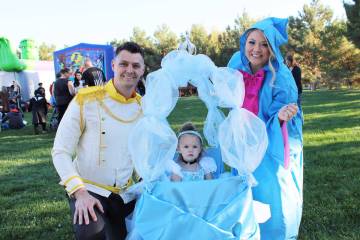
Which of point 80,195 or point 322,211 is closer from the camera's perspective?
point 80,195

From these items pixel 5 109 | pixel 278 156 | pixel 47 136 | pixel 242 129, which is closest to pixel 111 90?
pixel 242 129

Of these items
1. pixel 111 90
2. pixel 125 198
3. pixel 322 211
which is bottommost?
pixel 322 211

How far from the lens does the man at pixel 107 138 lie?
2.64 m

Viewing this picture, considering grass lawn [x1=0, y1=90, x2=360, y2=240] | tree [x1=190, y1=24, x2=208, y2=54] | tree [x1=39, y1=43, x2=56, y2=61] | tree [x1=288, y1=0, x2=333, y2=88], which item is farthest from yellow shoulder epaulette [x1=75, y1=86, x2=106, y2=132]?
tree [x1=39, y1=43, x2=56, y2=61]

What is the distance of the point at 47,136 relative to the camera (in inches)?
388

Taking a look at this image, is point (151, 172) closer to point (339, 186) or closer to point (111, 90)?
point (111, 90)

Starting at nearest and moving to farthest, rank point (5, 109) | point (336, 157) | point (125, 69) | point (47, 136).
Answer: point (125, 69)
point (336, 157)
point (47, 136)
point (5, 109)

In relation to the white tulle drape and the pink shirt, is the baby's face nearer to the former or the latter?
the white tulle drape

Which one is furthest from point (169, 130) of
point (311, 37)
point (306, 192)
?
point (311, 37)

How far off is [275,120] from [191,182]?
0.69 metres

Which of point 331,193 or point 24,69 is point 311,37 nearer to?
point 24,69

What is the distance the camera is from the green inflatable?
19.8 metres

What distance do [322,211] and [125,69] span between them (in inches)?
95.7

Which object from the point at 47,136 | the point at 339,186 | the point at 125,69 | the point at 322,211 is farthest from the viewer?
the point at 47,136
